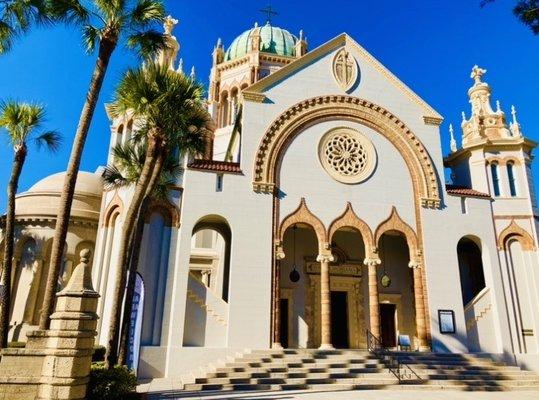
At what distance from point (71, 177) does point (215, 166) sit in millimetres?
7761

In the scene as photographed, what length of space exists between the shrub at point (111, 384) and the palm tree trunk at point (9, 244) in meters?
5.05

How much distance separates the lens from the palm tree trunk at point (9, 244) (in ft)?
44.8

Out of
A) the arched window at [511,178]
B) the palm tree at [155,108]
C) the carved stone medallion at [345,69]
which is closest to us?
the palm tree at [155,108]

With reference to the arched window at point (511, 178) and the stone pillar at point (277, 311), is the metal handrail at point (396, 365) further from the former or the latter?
the arched window at point (511, 178)

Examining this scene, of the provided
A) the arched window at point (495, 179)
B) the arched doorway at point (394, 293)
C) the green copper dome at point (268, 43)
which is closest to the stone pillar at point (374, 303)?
the arched doorway at point (394, 293)

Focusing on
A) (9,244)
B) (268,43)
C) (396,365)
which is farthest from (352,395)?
(268,43)

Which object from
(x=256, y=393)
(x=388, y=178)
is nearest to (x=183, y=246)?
(x=256, y=393)

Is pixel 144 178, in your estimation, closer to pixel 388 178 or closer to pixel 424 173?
pixel 388 178

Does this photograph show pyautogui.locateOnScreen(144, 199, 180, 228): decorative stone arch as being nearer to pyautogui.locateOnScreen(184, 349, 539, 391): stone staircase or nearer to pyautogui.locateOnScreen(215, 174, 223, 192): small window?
pyautogui.locateOnScreen(215, 174, 223, 192): small window

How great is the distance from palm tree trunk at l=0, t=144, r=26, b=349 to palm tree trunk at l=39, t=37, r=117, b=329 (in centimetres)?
321

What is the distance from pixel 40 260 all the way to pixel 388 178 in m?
18.1

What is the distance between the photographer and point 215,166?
19.1m

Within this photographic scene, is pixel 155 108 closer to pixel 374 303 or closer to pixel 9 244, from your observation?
pixel 9 244

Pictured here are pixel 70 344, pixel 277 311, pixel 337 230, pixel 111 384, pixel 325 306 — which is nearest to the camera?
pixel 70 344
